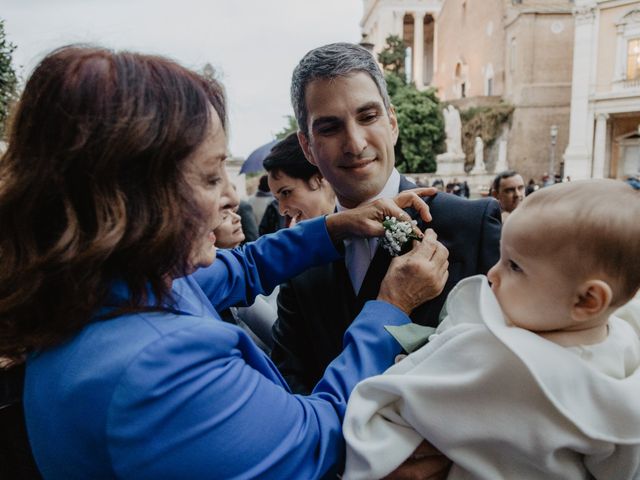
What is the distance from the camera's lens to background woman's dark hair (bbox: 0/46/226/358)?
1.04 metres

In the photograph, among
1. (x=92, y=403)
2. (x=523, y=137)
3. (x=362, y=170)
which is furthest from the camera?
(x=523, y=137)

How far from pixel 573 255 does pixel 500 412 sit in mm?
388

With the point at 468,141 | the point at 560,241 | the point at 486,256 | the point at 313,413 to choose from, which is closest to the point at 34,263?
the point at 313,413

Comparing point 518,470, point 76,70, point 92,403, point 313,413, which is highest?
point 76,70

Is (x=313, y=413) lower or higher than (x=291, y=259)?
lower

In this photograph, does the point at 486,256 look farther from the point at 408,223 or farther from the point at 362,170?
the point at 362,170

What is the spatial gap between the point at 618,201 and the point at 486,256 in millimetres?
682

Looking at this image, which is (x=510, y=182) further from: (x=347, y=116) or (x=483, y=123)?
(x=483, y=123)

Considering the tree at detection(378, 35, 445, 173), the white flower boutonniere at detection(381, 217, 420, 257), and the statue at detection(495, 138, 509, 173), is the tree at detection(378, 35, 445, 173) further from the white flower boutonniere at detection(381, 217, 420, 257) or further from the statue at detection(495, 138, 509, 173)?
the white flower boutonniere at detection(381, 217, 420, 257)

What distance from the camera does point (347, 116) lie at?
202 centimetres

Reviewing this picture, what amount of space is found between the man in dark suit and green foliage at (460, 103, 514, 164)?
109 ft

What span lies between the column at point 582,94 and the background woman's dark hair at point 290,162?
2832 cm

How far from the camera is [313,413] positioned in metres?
1.23

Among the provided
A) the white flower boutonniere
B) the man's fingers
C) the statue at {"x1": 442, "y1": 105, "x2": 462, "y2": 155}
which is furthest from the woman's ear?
the statue at {"x1": 442, "y1": 105, "x2": 462, "y2": 155}
